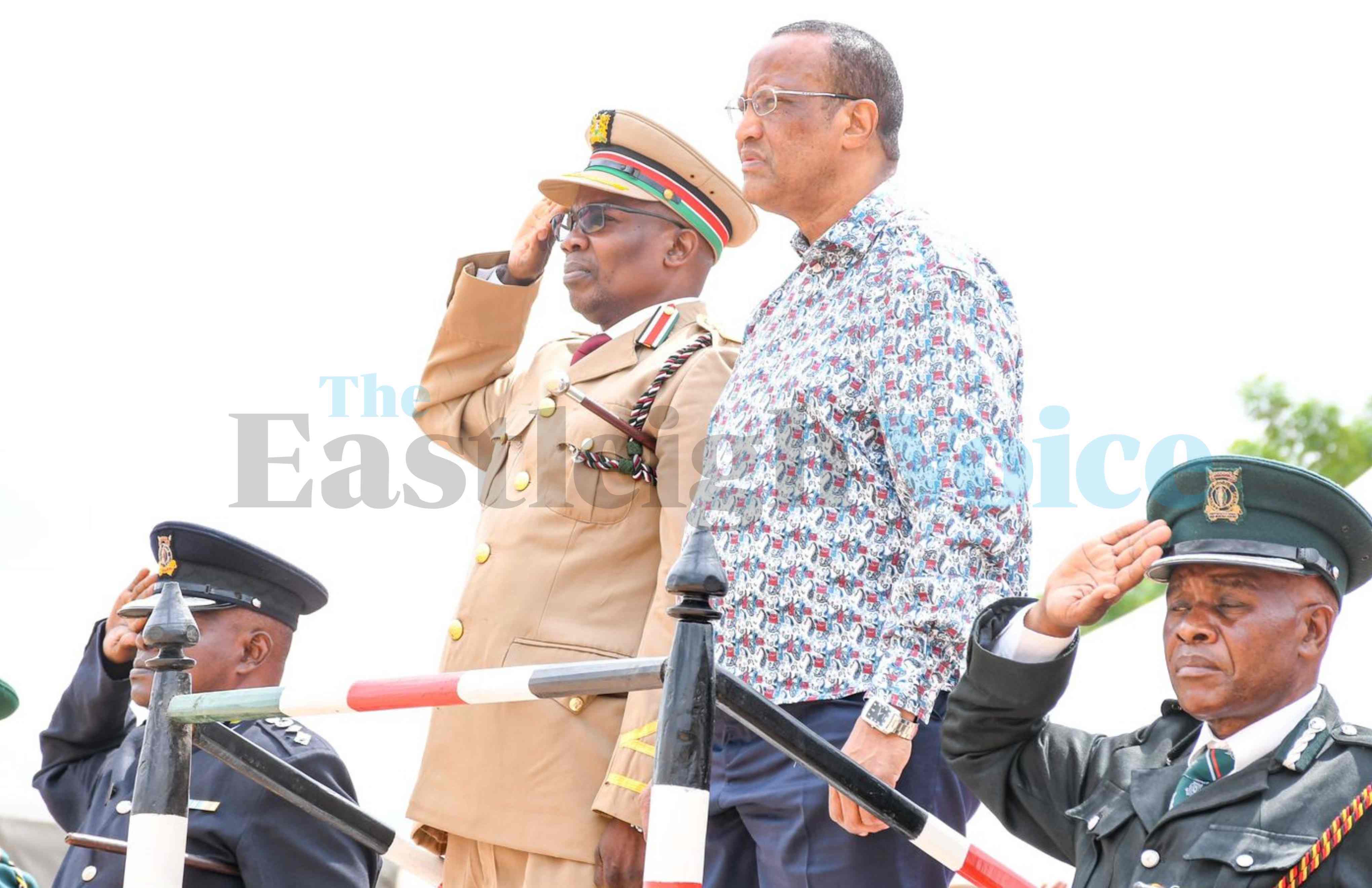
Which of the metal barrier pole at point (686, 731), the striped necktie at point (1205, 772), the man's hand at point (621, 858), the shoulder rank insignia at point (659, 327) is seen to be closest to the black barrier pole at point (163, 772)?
the man's hand at point (621, 858)

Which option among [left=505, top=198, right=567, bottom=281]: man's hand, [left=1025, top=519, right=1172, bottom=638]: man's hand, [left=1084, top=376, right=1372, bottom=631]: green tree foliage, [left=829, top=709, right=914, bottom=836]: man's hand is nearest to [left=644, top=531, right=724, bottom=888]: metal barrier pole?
→ [left=829, top=709, right=914, bottom=836]: man's hand

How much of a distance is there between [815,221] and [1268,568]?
1170 mm

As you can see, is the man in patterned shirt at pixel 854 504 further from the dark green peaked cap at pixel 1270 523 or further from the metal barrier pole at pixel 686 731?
the metal barrier pole at pixel 686 731

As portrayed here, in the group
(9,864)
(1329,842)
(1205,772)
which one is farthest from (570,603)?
(9,864)

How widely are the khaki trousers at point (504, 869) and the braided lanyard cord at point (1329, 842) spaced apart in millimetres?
1483

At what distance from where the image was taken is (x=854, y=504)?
3113 millimetres

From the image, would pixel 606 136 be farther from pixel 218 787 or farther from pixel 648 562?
pixel 218 787

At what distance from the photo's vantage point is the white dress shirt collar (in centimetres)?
267

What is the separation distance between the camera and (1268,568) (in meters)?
2.70

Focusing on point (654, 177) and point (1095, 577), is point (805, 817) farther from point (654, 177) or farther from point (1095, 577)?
point (654, 177)

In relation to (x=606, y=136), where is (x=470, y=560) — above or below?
below

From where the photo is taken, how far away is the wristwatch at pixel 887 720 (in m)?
2.86

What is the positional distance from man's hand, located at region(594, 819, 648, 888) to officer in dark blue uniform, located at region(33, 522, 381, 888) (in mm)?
Result: 737

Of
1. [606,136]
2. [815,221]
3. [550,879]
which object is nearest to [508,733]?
[550,879]
